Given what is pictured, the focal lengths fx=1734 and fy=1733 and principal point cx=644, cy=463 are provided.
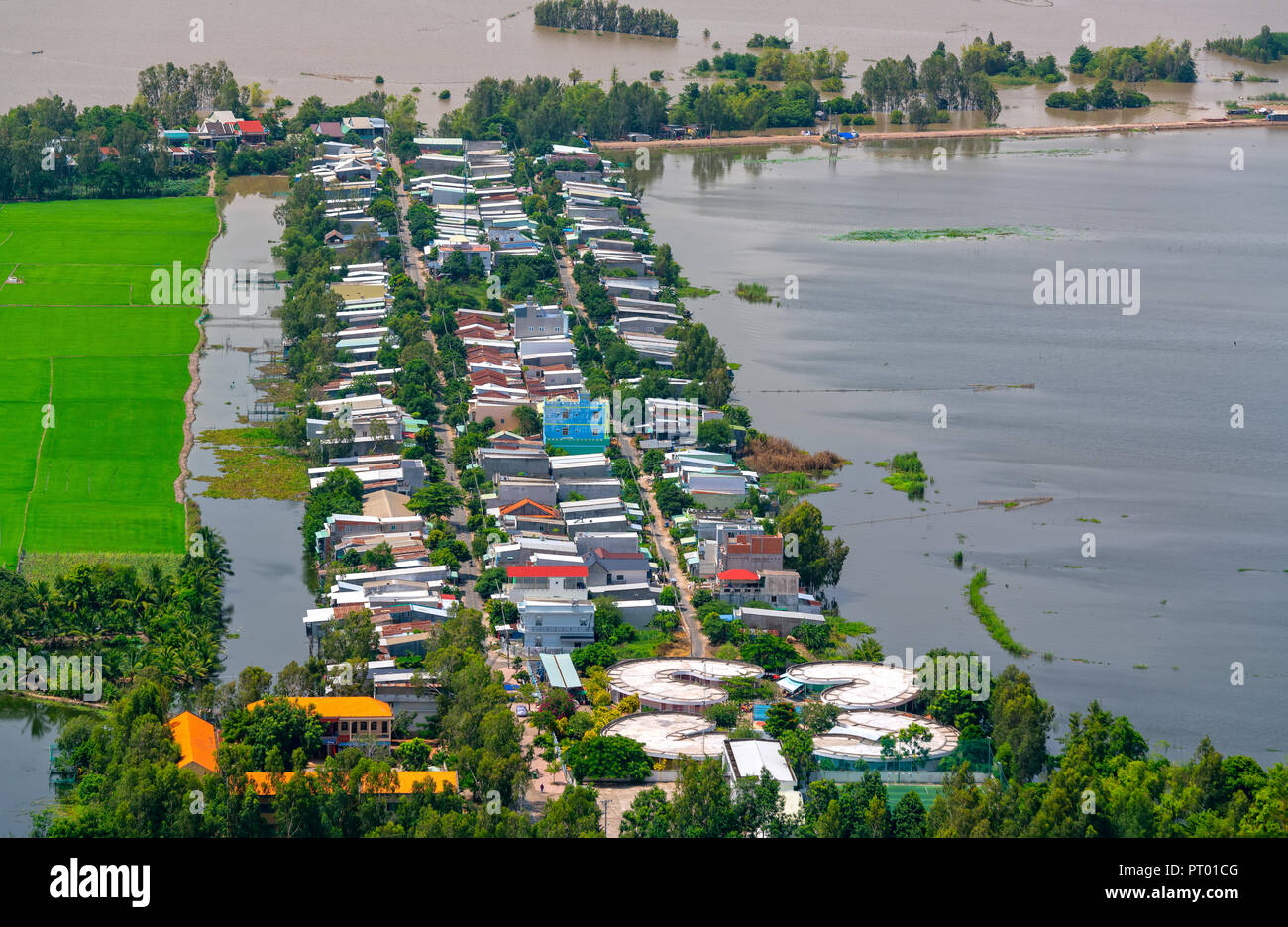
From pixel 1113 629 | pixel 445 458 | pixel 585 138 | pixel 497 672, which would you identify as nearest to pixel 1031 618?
pixel 1113 629

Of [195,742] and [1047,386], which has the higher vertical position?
[1047,386]

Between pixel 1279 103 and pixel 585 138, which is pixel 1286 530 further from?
pixel 1279 103

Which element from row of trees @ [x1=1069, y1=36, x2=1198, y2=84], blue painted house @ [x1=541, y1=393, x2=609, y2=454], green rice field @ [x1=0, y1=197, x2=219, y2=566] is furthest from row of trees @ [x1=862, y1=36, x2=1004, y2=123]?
blue painted house @ [x1=541, y1=393, x2=609, y2=454]

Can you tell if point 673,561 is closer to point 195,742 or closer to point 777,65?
point 195,742

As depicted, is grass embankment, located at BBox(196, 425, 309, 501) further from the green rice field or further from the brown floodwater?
the brown floodwater

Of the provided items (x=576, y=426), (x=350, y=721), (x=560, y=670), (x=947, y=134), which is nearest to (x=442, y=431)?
→ (x=576, y=426)
